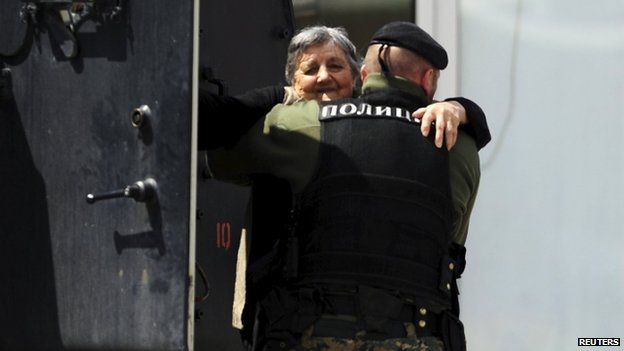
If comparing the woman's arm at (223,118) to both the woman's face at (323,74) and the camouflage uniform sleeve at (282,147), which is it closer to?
the camouflage uniform sleeve at (282,147)

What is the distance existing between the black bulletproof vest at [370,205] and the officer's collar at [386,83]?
54 millimetres

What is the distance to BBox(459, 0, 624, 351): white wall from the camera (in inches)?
226

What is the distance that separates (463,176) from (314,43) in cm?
69

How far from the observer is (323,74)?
4.24 meters

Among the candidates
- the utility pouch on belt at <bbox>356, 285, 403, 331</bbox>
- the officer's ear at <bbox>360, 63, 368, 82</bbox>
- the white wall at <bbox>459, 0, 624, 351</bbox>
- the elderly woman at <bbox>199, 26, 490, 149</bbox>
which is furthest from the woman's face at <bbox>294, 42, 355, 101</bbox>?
the white wall at <bbox>459, 0, 624, 351</bbox>

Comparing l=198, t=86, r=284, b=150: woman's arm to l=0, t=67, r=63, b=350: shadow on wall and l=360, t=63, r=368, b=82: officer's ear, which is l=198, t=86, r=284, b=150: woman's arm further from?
l=0, t=67, r=63, b=350: shadow on wall

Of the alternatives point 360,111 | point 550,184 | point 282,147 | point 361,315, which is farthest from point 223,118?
point 550,184

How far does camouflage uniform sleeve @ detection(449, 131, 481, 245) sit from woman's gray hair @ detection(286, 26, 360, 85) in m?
0.51

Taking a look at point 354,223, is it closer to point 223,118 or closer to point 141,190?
A: point 223,118

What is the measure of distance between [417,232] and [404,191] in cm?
12

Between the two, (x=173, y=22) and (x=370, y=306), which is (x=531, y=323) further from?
(x=173, y=22)

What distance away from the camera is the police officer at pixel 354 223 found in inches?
148

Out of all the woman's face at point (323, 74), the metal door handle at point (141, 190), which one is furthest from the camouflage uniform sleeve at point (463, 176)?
the metal door handle at point (141, 190)

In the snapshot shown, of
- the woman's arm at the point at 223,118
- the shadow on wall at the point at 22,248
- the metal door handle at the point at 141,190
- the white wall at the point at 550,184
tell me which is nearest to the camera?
the metal door handle at the point at 141,190
